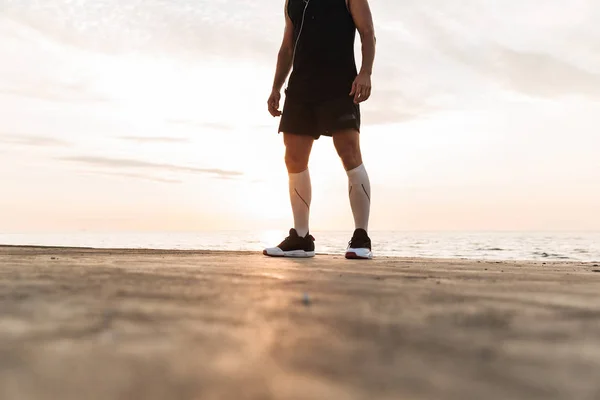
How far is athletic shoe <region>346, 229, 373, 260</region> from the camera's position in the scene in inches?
140

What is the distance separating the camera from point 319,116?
4023 mm

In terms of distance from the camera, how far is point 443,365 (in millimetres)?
713

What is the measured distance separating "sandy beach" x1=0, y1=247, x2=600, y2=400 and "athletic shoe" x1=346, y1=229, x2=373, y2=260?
2045 millimetres

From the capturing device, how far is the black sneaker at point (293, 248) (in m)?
3.88

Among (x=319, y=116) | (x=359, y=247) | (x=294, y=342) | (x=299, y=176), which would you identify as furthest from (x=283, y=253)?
(x=294, y=342)

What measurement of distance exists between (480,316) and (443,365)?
41cm

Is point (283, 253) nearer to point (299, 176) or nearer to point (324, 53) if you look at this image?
point (299, 176)

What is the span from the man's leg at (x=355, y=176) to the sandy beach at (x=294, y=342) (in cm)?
245

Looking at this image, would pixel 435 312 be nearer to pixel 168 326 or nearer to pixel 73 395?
pixel 168 326

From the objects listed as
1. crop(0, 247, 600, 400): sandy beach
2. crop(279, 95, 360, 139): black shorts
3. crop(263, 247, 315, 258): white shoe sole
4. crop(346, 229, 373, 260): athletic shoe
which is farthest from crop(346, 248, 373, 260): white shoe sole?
crop(0, 247, 600, 400): sandy beach

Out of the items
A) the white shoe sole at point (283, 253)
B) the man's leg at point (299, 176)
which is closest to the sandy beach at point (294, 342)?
the white shoe sole at point (283, 253)

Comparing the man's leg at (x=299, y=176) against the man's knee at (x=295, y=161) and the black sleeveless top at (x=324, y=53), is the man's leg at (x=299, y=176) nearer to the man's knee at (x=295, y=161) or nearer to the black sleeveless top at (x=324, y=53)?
the man's knee at (x=295, y=161)

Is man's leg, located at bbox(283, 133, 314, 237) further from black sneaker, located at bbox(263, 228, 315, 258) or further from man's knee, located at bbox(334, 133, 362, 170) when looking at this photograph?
man's knee, located at bbox(334, 133, 362, 170)

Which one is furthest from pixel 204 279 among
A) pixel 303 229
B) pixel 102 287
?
pixel 303 229
